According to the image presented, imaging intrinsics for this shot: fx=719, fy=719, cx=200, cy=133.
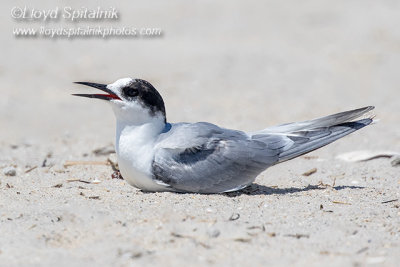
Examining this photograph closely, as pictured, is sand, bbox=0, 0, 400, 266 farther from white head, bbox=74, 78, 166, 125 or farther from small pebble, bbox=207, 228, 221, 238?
white head, bbox=74, 78, 166, 125

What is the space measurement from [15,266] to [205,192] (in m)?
1.90

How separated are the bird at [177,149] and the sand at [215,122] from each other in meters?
→ 0.16

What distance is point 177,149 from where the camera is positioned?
531 cm

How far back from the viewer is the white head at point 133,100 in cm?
539

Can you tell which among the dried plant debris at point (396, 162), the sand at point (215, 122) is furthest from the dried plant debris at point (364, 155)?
the dried plant debris at point (396, 162)

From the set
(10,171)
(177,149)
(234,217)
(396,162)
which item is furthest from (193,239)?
(396,162)

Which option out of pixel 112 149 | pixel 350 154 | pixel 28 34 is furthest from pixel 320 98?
pixel 28 34

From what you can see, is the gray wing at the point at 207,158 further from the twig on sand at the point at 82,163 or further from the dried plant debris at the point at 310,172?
the twig on sand at the point at 82,163

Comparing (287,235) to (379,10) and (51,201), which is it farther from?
(379,10)

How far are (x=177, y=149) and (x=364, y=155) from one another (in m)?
2.27

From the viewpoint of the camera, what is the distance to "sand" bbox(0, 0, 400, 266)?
4125 mm

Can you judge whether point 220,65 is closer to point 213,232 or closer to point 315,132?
point 315,132

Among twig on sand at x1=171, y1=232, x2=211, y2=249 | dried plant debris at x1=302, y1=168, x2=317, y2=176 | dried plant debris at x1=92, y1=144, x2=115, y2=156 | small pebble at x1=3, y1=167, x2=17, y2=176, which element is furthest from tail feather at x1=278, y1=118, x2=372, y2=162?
small pebble at x1=3, y1=167, x2=17, y2=176

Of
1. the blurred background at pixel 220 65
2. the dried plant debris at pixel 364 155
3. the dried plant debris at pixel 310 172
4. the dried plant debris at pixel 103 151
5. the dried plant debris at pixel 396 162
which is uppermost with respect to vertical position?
the blurred background at pixel 220 65
